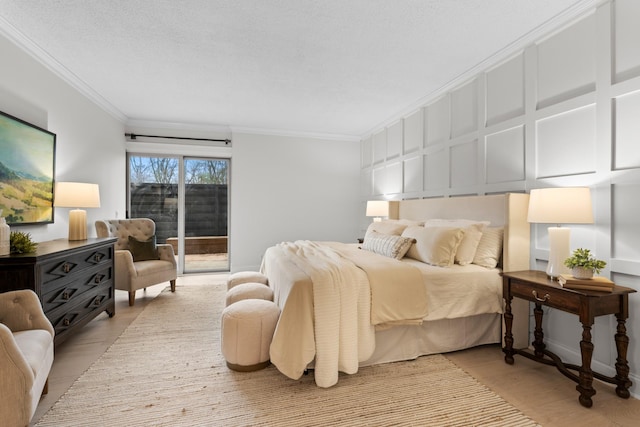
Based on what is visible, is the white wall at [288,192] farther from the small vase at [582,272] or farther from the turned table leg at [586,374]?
the turned table leg at [586,374]

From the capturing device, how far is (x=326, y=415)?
1.72 meters

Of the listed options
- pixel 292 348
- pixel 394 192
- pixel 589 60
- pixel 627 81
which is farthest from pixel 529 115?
pixel 292 348

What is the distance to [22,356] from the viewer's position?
1.37m

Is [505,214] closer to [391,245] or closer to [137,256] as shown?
[391,245]

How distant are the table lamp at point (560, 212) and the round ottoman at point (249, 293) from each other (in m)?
2.19

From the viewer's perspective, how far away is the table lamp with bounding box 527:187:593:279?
198cm

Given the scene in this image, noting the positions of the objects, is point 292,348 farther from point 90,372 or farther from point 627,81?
point 627,81

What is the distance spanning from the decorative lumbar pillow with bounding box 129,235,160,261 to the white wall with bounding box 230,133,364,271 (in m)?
1.53

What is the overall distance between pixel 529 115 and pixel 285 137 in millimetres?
4010

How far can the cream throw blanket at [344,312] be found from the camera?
1991 millimetres

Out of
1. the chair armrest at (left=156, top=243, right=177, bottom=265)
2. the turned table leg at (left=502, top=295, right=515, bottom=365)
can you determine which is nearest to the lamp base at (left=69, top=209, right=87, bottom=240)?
the chair armrest at (left=156, top=243, right=177, bottom=265)

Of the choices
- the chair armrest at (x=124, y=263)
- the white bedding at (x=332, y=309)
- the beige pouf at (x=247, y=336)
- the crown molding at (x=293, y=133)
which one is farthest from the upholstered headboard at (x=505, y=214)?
the chair armrest at (x=124, y=263)

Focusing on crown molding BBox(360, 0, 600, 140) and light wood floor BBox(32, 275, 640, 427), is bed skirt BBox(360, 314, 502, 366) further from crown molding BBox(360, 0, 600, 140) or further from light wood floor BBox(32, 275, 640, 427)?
crown molding BBox(360, 0, 600, 140)

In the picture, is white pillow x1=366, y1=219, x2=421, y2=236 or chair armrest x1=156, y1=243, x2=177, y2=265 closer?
white pillow x1=366, y1=219, x2=421, y2=236
